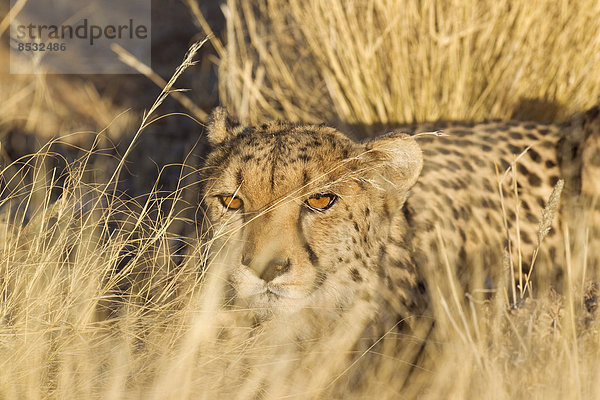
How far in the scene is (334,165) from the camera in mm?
2459

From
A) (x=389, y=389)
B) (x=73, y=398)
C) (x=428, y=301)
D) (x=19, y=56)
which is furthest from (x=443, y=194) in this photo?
(x=19, y=56)

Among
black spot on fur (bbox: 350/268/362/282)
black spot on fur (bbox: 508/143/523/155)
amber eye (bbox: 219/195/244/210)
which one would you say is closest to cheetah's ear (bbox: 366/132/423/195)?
black spot on fur (bbox: 350/268/362/282)

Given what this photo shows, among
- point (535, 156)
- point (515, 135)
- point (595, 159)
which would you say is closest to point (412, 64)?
point (515, 135)

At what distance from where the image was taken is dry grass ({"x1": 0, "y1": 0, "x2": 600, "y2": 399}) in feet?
6.86

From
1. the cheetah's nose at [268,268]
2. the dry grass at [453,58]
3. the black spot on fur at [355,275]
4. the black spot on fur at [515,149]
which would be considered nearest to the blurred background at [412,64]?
the dry grass at [453,58]

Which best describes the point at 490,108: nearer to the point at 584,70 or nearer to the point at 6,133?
the point at 584,70

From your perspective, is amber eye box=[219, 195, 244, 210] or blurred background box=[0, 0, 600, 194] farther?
blurred background box=[0, 0, 600, 194]

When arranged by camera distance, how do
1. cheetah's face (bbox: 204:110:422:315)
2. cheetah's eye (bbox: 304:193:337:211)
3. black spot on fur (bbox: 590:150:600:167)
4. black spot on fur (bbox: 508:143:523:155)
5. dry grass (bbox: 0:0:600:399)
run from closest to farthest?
1. dry grass (bbox: 0:0:600:399)
2. cheetah's face (bbox: 204:110:422:315)
3. cheetah's eye (bbox: 304:193:337:211)
4. black spot on fur (bbox: 590:150:600:167)
5. black spot on fur (bbox: 508:143:523:155)

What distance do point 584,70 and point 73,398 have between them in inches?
106

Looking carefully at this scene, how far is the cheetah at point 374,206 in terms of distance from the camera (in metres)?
2.30

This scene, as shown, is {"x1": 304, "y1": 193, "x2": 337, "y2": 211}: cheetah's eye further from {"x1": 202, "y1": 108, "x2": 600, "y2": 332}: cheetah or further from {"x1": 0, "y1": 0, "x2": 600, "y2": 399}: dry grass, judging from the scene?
{"x1": 0, "y1": 0, "x2": 600, "y2": 399}: dry grass

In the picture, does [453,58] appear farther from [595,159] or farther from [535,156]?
[595,159]

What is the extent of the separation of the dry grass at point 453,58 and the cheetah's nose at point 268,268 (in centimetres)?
176

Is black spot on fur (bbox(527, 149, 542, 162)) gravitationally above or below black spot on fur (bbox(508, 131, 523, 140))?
below
